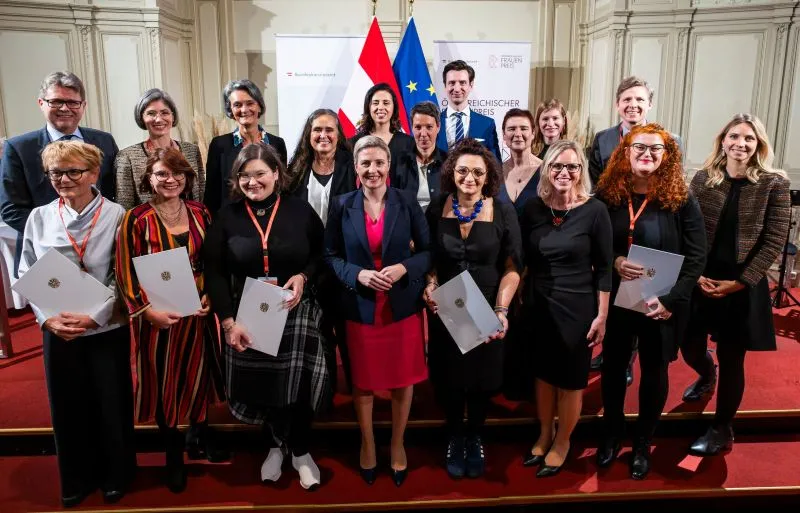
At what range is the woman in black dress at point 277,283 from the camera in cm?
220

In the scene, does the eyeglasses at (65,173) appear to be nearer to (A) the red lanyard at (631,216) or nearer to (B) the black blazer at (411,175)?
(B) the black blazer at (411,175)

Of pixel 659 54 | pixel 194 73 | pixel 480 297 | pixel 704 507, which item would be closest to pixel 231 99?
pixel 480 297

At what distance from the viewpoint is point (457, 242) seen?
230 cm

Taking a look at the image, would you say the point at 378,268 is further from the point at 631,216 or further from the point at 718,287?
the point at 718,287

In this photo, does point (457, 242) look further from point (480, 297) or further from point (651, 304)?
point (651, 304)

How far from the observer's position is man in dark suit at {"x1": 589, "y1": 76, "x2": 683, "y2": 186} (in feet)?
10.2

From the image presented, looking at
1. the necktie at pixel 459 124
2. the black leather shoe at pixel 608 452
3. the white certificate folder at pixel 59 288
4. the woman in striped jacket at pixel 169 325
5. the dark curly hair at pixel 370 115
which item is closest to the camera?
the white certificate folder at pixel 59 288

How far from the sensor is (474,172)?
7.35 feet

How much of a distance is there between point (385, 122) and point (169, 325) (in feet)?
4.86

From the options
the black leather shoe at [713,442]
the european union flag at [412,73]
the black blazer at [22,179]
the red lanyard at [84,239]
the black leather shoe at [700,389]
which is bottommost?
the black leather shoe at [713,442]

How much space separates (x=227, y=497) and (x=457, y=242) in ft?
4.82

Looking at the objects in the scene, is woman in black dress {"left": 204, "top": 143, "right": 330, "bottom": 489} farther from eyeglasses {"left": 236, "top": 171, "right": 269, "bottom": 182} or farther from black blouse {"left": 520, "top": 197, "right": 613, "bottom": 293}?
black blouse {"left": 520, "top": 197, "right": 613, "bottom": 293}

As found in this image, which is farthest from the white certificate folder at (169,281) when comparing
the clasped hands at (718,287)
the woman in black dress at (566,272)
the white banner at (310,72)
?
the white banner at (310,72)

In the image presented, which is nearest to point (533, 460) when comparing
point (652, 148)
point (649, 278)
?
point (649, 278)
